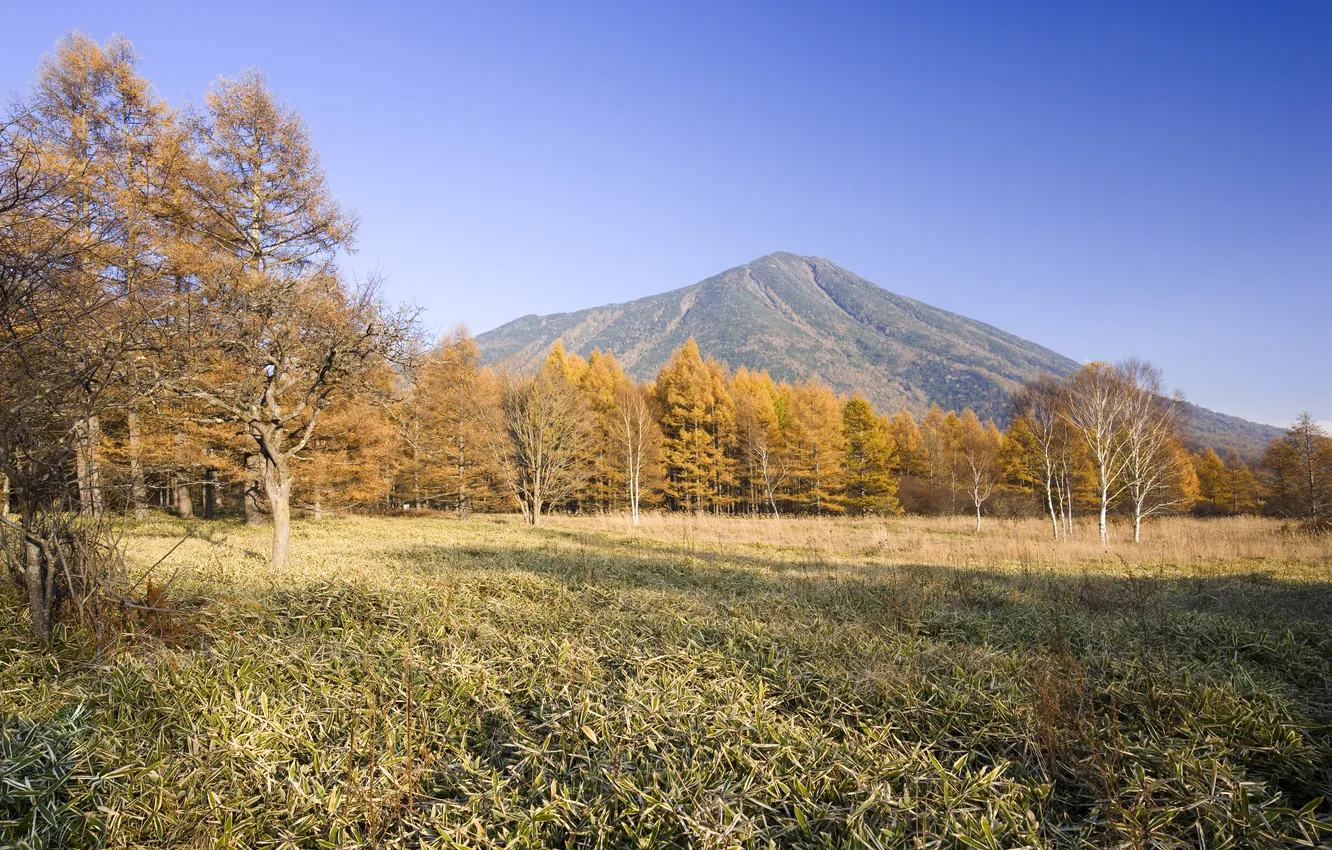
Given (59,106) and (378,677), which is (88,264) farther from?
(59,106)

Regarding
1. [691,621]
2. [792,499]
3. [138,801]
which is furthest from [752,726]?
[792,499]

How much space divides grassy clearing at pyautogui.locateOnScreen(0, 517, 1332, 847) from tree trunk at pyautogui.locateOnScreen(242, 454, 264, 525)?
415 inches

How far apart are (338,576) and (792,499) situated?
105ft

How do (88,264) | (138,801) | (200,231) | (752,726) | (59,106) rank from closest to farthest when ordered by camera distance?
(138,801), (752,726), (88,264), (59,106), (200,231)

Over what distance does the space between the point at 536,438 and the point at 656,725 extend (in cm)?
2157

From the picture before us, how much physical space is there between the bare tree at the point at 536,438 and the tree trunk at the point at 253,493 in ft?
27.9

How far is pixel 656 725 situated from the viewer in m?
3.36

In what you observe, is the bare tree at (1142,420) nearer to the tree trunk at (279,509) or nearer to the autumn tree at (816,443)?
the autumn tree at (816,443)

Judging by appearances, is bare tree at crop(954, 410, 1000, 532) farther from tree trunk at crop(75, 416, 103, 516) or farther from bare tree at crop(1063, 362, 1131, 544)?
A: tree trunk at crop(75, 416, 103, 516)

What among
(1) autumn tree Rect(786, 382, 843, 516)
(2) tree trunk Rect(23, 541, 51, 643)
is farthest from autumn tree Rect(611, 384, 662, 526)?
(2) tree trunk Rect(23, 541, 51, 643)

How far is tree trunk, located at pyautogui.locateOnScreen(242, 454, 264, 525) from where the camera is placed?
50.1 ft

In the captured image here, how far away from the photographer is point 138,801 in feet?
8.85

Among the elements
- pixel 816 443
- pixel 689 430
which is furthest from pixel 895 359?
pixel 689 430

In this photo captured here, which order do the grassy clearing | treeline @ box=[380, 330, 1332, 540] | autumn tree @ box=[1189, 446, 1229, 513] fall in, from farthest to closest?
autumn tree @ box=[1189, 446, 1229, 513]
treeline @ box=[380, 330, 1332, 540]
the grassy clearing
